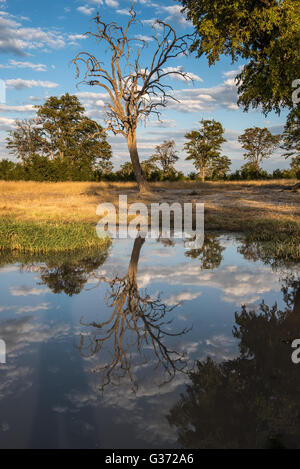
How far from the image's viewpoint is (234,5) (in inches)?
625

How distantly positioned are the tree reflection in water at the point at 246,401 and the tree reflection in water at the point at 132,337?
1.29 ft

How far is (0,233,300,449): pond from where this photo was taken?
9.23ft

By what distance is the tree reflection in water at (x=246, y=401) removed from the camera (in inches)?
107

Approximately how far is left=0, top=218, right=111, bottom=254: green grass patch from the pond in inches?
98.0

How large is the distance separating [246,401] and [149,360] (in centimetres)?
112

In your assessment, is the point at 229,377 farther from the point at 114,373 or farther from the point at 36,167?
the point at 36,167

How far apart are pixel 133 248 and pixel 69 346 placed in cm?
610

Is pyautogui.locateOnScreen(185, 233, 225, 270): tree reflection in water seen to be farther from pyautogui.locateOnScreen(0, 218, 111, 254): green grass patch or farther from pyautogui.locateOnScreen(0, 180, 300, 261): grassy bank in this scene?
pyautogui.locateOnScreen(0, 218, 111, 254): green grass patch

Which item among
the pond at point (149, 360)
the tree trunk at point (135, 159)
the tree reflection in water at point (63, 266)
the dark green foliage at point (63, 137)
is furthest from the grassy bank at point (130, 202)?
the dark green foliage at point (63, 137)

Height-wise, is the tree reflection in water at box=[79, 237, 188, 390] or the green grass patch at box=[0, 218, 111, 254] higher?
the green grass patch at box=[0, 218, 111, 254]

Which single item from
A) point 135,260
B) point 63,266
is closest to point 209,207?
point 135,260

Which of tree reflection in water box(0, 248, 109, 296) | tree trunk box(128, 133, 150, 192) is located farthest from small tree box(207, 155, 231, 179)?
tree reflection in water box(0, 248, 109, 296)

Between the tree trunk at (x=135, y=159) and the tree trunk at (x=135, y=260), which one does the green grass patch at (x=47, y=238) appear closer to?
the tree trunk at (x=135, y=260)
